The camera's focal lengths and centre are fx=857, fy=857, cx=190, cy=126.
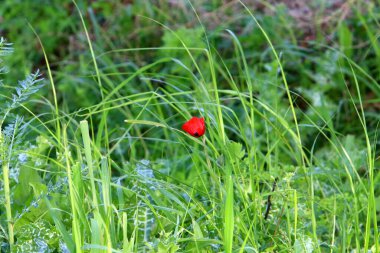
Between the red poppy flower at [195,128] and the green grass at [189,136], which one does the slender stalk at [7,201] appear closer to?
the green grass at [189,136]

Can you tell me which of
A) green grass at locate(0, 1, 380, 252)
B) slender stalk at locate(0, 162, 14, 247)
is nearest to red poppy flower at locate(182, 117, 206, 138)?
green grass at locate(0, 1, 380, 252)

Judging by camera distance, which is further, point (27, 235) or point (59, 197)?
point (59, 197)

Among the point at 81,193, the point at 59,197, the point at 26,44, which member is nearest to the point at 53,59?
the point at 26,44

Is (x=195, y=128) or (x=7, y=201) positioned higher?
(x=195, y=128)

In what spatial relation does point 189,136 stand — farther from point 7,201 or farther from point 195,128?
point 7,201

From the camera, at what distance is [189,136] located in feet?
6.41

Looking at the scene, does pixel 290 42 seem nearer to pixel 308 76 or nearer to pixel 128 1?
pixel 308 76

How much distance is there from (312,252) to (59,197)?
0.66 meters

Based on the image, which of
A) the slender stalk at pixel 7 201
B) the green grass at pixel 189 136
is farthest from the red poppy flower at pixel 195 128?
the slender stalk at pixel 7 201

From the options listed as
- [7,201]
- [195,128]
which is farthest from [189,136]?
[7,201]

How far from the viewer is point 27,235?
1.96 metres

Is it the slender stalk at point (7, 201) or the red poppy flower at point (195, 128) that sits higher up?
the red poppy flower at point (195, 128)

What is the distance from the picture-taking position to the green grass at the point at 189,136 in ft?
6.26

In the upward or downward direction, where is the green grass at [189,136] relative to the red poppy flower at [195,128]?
downward
